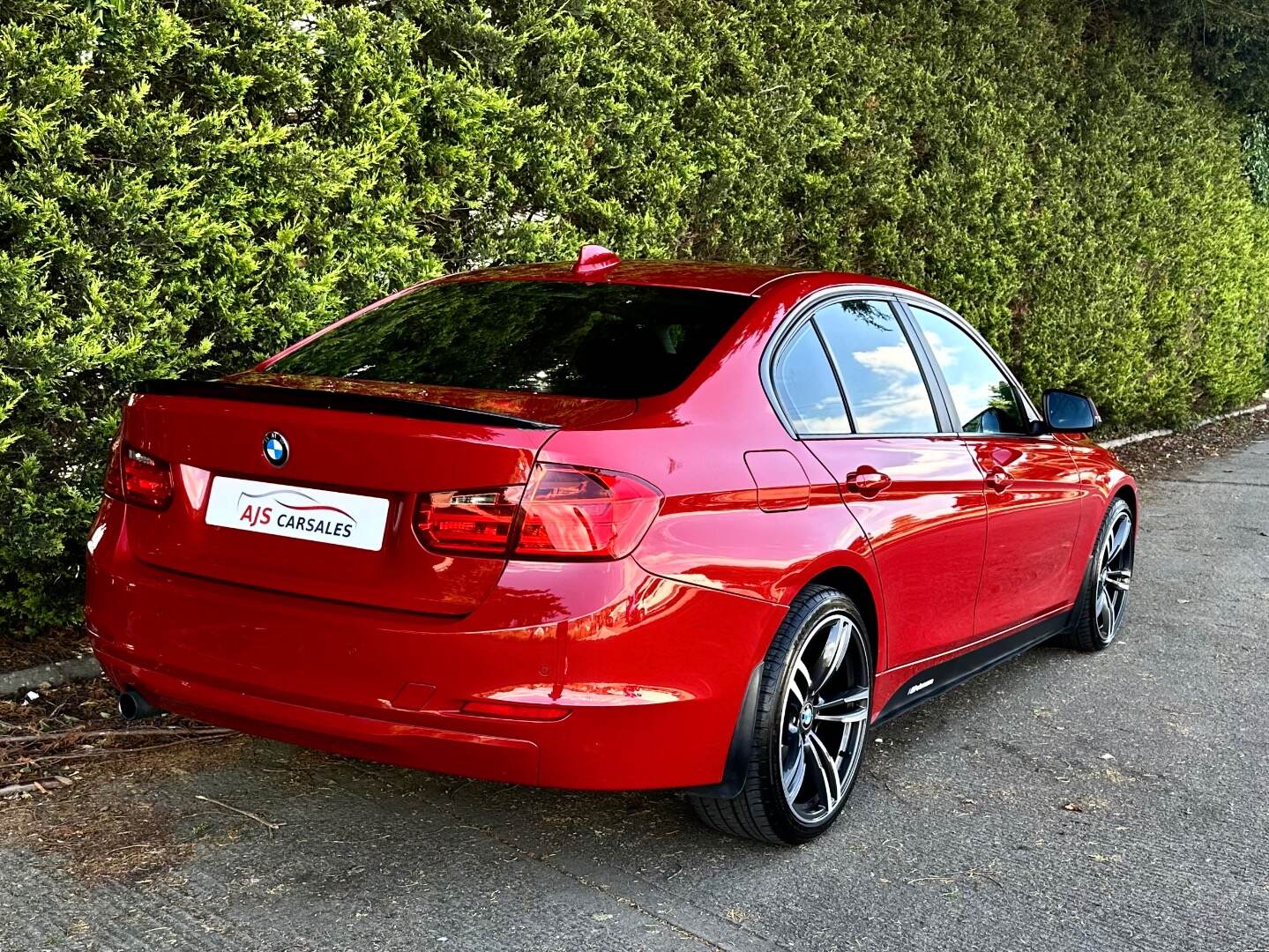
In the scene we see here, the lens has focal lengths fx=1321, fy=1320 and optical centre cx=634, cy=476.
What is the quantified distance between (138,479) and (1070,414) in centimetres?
350

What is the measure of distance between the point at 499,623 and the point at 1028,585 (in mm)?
2775

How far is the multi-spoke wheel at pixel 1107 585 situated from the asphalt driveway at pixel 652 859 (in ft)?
3.46

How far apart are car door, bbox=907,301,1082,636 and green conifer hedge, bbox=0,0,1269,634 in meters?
2.48

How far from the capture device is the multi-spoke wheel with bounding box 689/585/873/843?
340cm

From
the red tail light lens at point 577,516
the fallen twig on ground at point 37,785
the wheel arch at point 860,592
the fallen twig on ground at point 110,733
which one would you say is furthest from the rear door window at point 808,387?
the fallen twig on ground at point 37,785

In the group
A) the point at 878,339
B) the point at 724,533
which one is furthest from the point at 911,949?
the point at 878,339

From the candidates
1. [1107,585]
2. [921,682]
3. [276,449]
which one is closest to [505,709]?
[276,449]

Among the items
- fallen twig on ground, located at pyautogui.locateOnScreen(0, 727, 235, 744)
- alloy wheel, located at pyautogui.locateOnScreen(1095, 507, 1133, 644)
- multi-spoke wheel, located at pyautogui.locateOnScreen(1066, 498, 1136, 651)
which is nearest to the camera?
fallen twig on ground, located at pyautogui.locateOnScreen(0, 727, 235, 744)

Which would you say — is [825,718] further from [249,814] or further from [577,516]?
[249,814]

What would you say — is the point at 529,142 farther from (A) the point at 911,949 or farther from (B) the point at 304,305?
(A) the point at 911,949

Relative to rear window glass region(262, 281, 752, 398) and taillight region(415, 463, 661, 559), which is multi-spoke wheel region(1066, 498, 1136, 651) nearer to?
rear window glass region(262, 281, 752, 398)

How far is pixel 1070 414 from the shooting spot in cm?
519

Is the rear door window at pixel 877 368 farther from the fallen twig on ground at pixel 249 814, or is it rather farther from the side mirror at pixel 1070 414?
the fallen twig on ground at pixel 249 814

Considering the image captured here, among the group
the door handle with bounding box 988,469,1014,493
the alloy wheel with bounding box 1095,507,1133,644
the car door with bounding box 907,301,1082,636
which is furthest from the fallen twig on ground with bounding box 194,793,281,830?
the alloy wheel with bounding box 1095,507,1133,644
